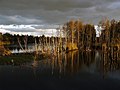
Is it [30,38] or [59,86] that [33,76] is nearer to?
[59,86]

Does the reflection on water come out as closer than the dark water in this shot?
No

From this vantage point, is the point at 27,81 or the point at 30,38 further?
the point at 30,38

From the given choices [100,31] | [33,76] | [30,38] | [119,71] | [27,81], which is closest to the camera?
[27,81]

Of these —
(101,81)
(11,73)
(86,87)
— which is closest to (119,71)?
(101,81)

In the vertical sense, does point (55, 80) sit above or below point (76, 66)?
below

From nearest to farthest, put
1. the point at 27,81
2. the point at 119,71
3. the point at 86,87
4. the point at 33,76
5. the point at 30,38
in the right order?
1. the point at 86,87
2. the point at 27,81
3. the point at 33,76
4. the point at 119,71
5. the point at 30,38

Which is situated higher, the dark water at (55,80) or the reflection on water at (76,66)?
the reflection on water at (76,66)

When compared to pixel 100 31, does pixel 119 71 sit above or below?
below

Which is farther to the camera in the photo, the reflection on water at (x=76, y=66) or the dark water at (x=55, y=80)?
the reflection on water at (x=76, y=66)

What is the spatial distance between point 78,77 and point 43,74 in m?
5.40

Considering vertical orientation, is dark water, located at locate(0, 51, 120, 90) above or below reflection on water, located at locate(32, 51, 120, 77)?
below

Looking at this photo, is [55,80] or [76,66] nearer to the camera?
[55,80]

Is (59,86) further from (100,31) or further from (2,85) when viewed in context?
(100,31)

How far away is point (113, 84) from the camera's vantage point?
27.6 meters
